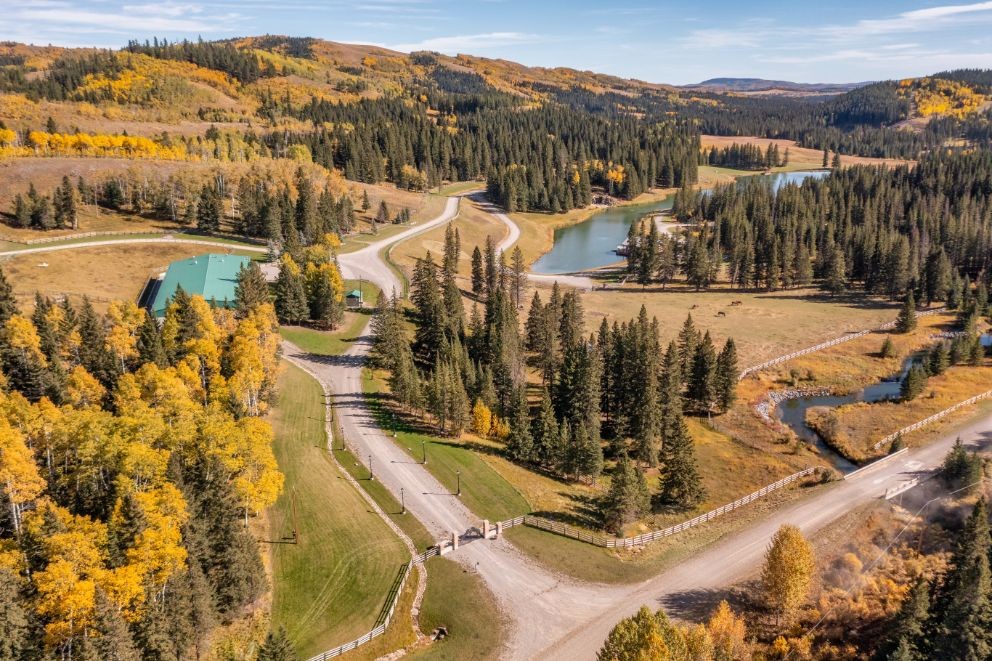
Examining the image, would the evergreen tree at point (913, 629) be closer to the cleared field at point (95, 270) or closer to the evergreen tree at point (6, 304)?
the evergreen tree at point (6, 304)

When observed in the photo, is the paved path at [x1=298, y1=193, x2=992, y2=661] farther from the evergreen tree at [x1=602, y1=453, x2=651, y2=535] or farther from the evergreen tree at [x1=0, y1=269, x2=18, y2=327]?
the evergreen tree at [x1=0, y1=269, x2=18, y2=327]

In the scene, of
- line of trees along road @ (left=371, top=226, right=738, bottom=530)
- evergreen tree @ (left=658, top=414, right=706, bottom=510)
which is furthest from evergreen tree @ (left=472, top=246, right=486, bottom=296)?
evergreen tree @ (left=658, top=414, right=706, bottom=510)

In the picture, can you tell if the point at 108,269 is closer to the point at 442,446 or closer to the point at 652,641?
the point at 442,446

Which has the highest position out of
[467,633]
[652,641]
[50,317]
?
[50,317]

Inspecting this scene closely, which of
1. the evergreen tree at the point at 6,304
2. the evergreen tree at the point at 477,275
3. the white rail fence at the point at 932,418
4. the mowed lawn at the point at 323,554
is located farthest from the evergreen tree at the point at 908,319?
the evergreen tree at the point at 6,304

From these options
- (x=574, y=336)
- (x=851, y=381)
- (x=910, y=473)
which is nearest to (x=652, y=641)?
(x=910, y=473)

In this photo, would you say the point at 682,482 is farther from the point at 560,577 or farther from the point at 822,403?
the point at 822,403
